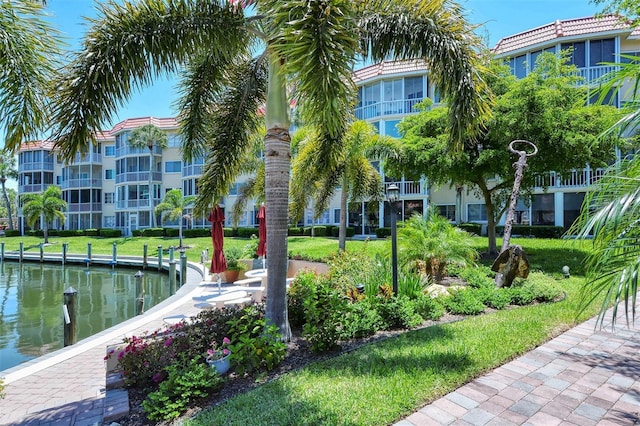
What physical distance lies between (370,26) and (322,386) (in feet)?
17.7

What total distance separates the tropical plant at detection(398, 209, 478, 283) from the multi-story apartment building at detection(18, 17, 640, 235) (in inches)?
64.5

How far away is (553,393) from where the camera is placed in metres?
4.04

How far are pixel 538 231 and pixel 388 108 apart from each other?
42.5ft

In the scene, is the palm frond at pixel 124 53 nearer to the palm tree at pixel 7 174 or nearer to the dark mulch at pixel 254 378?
the dark mulch at pixel 254 378

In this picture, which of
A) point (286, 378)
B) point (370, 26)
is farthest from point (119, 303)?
point (370, 26)

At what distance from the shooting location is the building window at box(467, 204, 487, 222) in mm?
27081

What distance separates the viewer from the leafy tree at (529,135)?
39.7 feet

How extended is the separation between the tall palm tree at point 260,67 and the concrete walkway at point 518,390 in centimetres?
269

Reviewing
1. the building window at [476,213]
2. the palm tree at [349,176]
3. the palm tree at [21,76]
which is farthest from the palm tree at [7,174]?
the palm tree at [21,76]

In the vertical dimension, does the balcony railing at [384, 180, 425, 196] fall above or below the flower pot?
above

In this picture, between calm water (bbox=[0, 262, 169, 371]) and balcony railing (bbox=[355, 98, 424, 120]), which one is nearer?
calm water (bbox=[0, 262, 169, 371])

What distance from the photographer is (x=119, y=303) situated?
13.8 metres

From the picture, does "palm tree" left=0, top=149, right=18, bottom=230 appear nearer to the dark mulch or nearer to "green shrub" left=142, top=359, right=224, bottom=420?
the dark mulch

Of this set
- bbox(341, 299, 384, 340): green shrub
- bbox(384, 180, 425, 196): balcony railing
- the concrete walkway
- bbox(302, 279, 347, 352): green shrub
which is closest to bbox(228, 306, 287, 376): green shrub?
bbox(302, 279, 347, 352): green shrub
